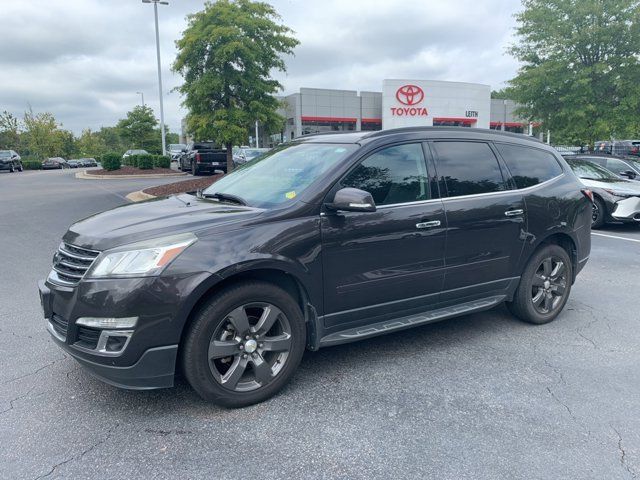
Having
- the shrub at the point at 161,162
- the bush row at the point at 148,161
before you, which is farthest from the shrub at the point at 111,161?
the shrub at the point at 161,162

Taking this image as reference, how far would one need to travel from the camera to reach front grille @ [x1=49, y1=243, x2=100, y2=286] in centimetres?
309

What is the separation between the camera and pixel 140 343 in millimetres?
2918

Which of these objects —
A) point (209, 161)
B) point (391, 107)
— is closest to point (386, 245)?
point (209, 161)

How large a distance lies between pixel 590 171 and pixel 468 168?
8699mm

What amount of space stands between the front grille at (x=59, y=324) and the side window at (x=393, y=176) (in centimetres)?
205

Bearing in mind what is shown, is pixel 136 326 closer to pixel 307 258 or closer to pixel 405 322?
pixel 307 258

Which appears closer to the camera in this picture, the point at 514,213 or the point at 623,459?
the point at 623,459

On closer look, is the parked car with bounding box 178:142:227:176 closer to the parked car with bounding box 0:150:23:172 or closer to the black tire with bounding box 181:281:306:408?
the parked car with bounding box 0:150:23:172

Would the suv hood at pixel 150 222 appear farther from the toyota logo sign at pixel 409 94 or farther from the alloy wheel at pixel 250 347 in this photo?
the toyota logo sign at pixel 409 94

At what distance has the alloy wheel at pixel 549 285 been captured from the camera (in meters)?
4.81

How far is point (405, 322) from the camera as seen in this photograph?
154 inches

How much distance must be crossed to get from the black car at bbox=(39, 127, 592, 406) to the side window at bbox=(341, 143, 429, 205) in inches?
0.5

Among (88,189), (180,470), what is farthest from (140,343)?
(88,189)

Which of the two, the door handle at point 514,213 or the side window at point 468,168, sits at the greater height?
the side window at point 468,168
